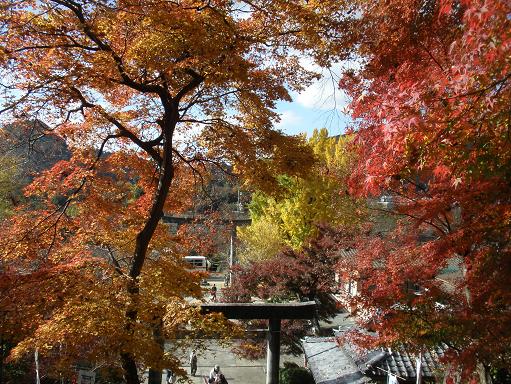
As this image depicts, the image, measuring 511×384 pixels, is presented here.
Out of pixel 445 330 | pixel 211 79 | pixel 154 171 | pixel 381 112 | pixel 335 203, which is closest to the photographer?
pixel 381 112

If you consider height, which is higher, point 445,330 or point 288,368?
point 445,330

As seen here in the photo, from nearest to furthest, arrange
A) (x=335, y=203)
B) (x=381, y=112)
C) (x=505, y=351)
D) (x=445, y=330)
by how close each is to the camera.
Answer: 1. (x=381, y=112)
2. (x=505, y=351)
3. (x=445, y=330)
4. (x=335, y=203)

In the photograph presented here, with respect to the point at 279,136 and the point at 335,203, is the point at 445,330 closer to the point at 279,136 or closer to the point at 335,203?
the point at 279,136

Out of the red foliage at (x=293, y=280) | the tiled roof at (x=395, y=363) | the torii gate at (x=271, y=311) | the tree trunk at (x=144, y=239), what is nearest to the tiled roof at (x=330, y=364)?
the tiled roof at (x=395, y=363)

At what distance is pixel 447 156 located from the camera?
3979 mm

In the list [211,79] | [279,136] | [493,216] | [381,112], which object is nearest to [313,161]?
[279,136]

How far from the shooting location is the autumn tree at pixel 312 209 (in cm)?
2117

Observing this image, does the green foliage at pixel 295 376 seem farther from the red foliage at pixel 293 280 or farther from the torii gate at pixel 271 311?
the torii gate at pixel 271 311

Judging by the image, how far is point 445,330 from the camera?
5.72 meters

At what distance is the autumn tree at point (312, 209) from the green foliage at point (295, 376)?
6440 millimetres

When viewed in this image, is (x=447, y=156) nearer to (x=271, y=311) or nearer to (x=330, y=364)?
(x=271, y=311)

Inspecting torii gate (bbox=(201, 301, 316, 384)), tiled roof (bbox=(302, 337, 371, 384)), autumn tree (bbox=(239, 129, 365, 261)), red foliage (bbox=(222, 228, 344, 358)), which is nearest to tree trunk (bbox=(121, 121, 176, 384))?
torii gate (bbox=(201, 301, 316, 384))

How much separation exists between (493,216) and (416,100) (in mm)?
2753

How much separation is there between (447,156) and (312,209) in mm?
17754
